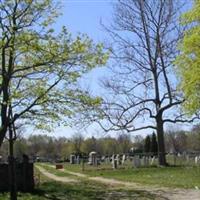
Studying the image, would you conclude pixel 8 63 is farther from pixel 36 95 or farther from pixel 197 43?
pixel 197 43

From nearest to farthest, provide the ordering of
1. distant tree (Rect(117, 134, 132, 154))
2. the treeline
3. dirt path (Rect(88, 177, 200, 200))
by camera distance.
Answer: dirt path (Rect(88, 177, 200, 200)), distant tree (Rect(117, 134, 132, 154)), the treeline

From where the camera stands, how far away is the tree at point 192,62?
21.1m

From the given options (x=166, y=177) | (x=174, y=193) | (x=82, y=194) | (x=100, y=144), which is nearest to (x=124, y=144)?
(x=100, y=144)

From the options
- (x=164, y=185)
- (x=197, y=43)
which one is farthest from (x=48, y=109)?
(x=164, y=185)

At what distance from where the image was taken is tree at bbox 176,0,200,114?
21.1m

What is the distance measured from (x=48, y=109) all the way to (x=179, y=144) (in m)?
109

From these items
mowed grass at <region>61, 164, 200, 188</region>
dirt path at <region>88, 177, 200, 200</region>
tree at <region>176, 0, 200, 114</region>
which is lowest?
dirt path at <region>88, 177, 200, 200</region>

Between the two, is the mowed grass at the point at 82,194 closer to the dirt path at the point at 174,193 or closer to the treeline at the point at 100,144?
the dirt path at the point at 174,193

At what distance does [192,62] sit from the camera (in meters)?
22.5

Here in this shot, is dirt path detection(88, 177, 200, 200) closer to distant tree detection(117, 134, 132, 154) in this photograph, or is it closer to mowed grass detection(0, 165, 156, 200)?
mowed grass detection(0, 165, 156, 200)

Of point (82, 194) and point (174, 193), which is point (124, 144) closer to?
point (82, 194)

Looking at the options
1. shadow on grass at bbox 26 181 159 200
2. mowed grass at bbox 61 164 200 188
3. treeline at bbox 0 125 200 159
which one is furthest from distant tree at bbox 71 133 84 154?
shadow on grass at bbox 26 181 159 200

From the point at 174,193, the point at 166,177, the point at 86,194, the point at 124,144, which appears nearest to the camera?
the point at 174,193

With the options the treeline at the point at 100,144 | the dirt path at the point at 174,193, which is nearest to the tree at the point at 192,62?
the dirt path at the point at 174,193
